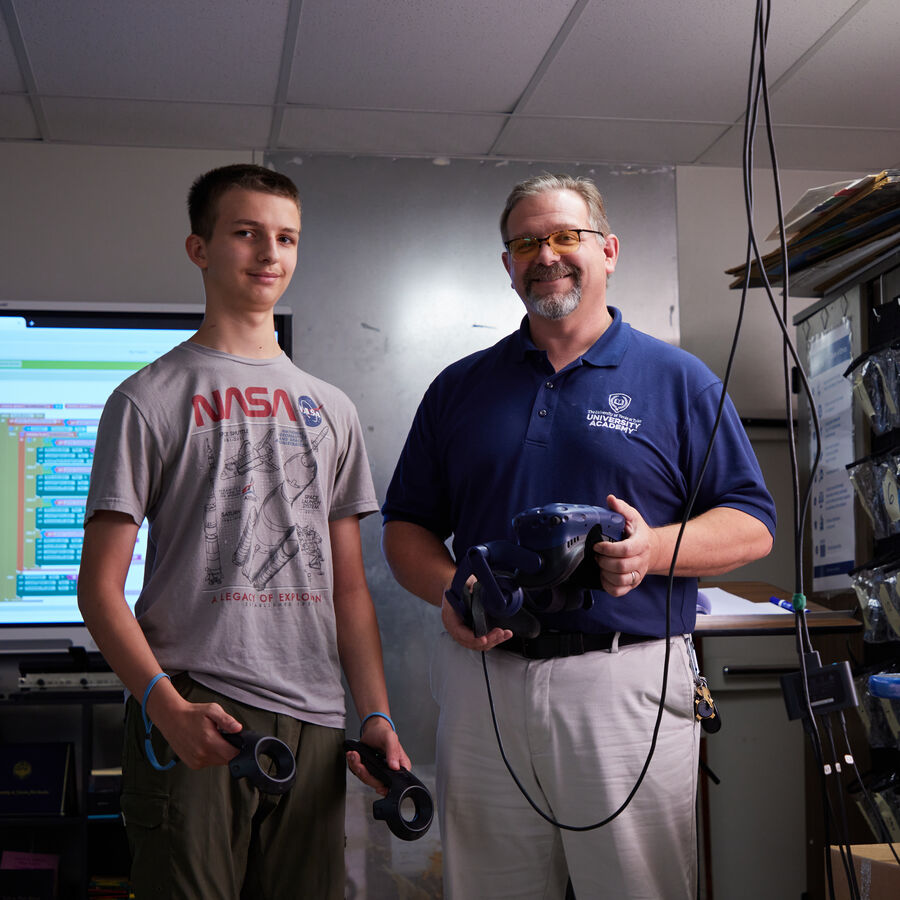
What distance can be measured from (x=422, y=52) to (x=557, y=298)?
1379 mm

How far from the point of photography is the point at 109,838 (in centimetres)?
292

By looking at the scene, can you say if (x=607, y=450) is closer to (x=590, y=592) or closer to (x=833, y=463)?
(x=590, y=592)

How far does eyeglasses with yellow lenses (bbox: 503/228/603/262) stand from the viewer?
171cm

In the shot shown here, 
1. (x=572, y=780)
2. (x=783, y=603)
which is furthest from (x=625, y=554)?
(x=783, y=603)

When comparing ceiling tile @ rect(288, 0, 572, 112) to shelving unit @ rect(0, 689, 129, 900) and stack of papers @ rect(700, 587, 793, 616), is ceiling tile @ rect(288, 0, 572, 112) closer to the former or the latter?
stack of papers @ rect(700, 587, 793, 616)

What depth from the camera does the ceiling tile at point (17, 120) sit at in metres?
3.03

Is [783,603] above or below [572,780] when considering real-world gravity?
above

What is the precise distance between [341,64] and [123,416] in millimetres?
1816

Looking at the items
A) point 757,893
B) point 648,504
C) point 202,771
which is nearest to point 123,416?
point 202,771

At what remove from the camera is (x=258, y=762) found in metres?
1.15

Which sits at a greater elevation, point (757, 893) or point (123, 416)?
point (123, 416)

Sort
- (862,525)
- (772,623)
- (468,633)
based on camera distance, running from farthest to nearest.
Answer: (862,525), (772,623), (468,633)

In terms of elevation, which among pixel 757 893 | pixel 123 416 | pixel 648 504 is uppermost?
pixel 123 416

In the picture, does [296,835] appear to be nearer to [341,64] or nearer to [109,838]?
[109,838]
